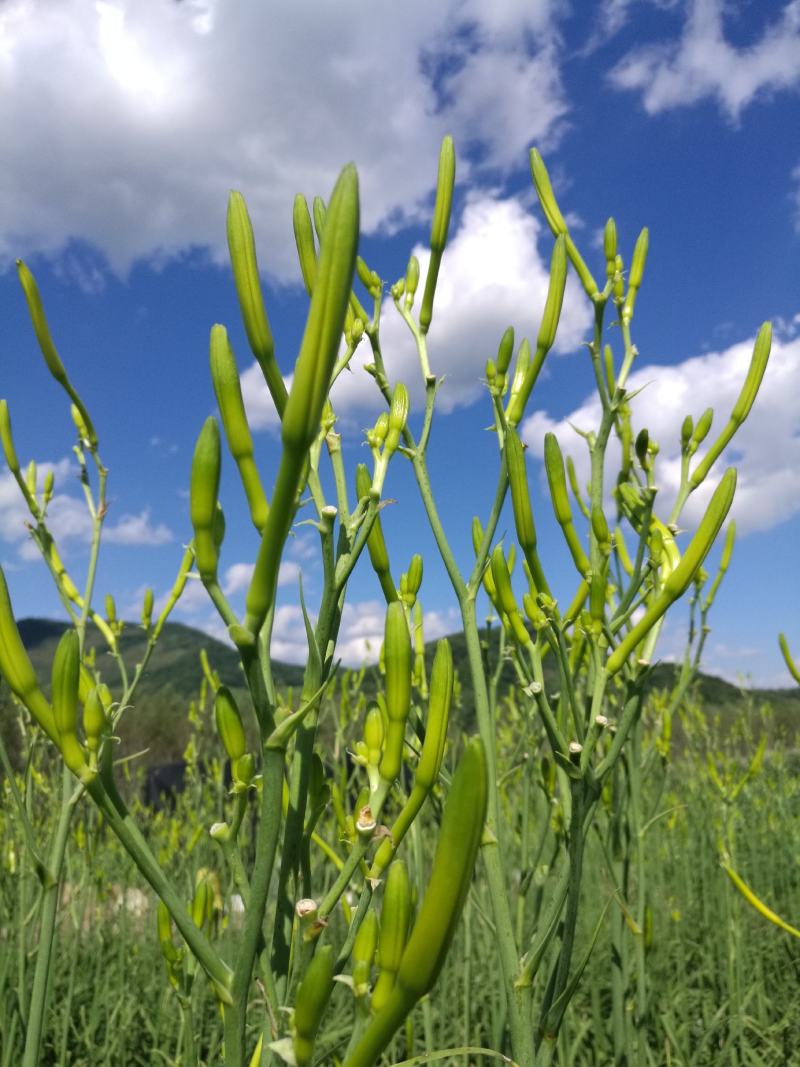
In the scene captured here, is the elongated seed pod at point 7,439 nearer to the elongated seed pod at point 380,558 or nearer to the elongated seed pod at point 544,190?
the elongated seed pod at point 380,558

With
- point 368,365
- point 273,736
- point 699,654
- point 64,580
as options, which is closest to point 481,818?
point 273,736

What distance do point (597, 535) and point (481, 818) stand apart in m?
0.87

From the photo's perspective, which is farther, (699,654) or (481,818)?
(699,654)

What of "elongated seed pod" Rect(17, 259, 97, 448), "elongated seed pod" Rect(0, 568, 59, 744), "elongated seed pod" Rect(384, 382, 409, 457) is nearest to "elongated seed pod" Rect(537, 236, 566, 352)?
"elongated seed pod" Rect(384, 382, 409, 457)

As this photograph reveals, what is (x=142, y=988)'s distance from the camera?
118 inches

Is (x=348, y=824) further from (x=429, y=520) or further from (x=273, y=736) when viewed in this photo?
(x=429, y=520)

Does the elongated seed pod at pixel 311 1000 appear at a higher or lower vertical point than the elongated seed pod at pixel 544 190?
lower

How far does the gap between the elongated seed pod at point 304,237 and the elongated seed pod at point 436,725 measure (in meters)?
0.38

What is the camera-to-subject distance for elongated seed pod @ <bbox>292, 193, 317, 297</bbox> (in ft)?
2.48

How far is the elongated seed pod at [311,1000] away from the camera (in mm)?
449

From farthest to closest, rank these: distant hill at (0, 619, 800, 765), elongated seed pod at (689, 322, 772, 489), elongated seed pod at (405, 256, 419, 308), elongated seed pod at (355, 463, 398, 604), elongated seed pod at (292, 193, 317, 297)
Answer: distant hill at (0, 619, 800, 765), elongated seed pod at (405, 256, 419, 308), elongated seed pod at (689, 322, 772, 489), elongated seed pod at (355, 463, 398, 604), elongated seed pod at (292, 193, 317, 297)

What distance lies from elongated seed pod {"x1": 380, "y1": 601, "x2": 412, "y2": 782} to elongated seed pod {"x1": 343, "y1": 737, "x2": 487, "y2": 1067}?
218 millimetres

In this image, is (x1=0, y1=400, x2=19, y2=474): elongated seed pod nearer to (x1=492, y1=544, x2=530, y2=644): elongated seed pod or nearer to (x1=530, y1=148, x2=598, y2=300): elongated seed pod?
(x1=492, y1=544, x2=530, y2=644): elongated seed pod

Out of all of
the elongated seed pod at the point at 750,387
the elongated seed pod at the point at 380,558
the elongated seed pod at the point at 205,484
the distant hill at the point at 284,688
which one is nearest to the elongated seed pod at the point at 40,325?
the distant hill at the point at 284,688
